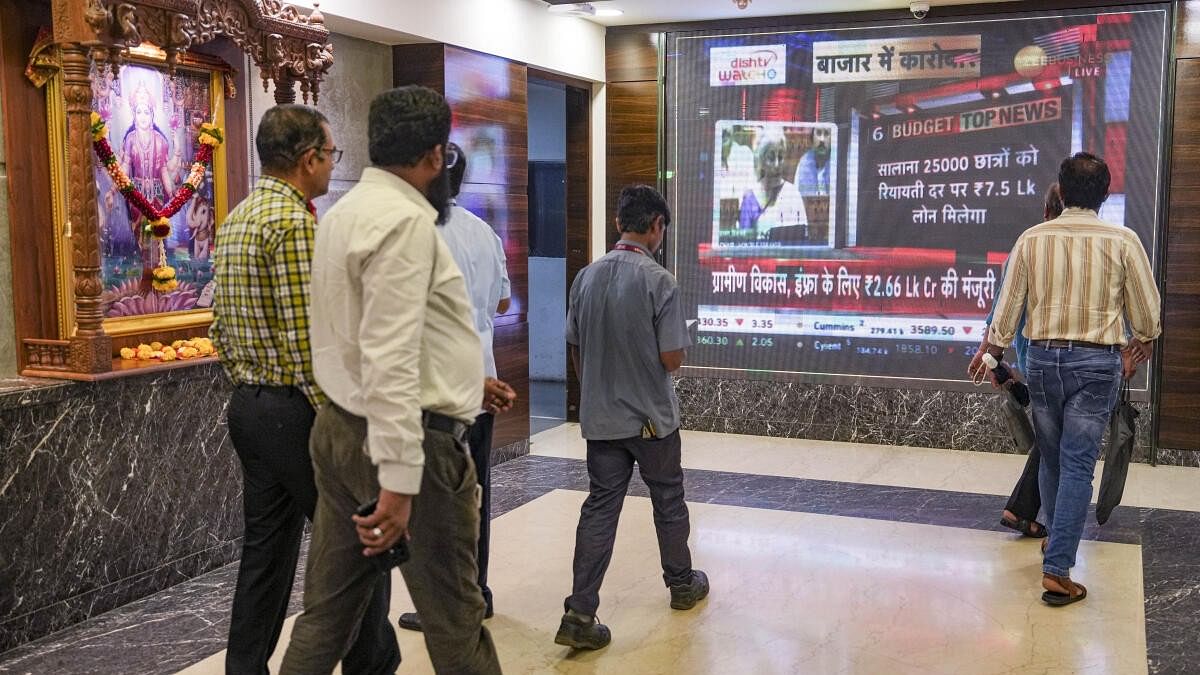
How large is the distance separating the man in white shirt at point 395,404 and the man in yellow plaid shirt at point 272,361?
1.40ft

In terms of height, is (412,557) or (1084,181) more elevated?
(1084,181)

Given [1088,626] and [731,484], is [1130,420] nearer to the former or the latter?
[1088,626]

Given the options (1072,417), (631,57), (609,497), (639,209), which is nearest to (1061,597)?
(1072,417)

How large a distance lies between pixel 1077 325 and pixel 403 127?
101 inches

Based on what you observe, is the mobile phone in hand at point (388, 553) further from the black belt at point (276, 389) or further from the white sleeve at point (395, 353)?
the black belt at point (276, 389)

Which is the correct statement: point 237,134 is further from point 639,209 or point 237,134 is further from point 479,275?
point 639,209

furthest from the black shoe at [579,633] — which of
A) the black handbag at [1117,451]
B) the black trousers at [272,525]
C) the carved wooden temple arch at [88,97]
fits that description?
the black handbag at [1117,451]

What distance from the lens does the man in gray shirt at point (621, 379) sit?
3.49 metres

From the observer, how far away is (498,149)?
19.9 feet

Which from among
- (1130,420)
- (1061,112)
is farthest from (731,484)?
(1061,112)

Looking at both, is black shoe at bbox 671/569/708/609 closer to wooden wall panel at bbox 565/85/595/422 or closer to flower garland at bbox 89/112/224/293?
flower garland at bbox 89/112/224/293

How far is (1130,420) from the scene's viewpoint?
13.6 feet

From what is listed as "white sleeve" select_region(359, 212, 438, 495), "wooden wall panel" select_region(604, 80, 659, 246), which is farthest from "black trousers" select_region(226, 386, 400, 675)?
"wooden wall panel" select_region(604, 80, 659, 246)

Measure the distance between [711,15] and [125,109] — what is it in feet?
12.4
